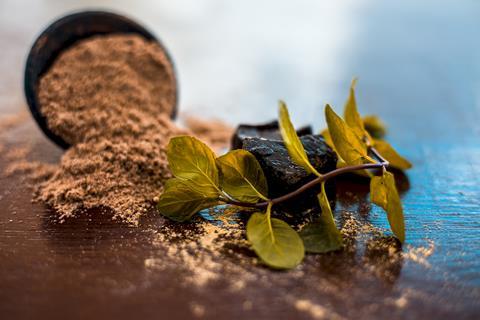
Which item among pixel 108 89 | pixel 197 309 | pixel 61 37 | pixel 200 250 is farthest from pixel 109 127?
pixel 197 309

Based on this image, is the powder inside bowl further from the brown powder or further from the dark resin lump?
the dark resin lump

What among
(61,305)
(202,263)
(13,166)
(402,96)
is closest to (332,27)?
(402,96)

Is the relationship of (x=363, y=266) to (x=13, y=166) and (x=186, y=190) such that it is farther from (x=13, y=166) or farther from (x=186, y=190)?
(x=13, y=166)

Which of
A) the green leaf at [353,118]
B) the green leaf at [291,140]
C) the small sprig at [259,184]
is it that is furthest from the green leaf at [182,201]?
the green leaf at [353,118]

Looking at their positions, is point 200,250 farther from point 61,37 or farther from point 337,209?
point 61,37

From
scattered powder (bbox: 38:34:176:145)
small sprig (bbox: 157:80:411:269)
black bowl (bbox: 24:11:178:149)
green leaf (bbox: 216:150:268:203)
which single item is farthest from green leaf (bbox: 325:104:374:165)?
black bowl (bbox: 24:11:178:149)

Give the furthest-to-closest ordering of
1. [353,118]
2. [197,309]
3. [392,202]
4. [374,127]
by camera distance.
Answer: [374,127]
[353,118]
[392,202]
[197,309]

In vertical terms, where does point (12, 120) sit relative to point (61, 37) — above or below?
below
